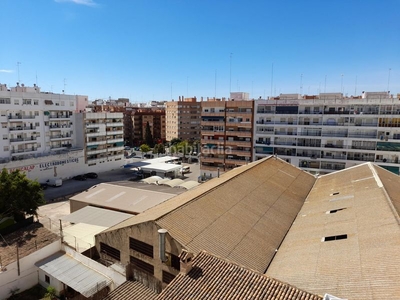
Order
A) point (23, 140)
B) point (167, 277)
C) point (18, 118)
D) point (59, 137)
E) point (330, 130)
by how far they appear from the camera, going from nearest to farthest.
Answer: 1. point (167, 277)
2. point (330, 130)
3. point (18, 118)
4. point (23, 140)
5. point (59, 137)

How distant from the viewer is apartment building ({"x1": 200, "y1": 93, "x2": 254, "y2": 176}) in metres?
58.8

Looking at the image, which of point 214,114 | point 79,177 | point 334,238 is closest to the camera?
point 334,238

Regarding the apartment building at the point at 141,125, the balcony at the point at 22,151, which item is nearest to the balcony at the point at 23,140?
the balcony at the point at 22,151

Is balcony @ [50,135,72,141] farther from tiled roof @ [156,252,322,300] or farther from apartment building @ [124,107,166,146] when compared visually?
tiled roof @ [156,252,322,300]

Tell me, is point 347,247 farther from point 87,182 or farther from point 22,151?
point 22,151

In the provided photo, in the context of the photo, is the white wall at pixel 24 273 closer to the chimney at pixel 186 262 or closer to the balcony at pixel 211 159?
the chimney at pixel 186 262

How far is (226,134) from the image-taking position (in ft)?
199

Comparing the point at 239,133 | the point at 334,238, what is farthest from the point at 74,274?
the point at 239,133

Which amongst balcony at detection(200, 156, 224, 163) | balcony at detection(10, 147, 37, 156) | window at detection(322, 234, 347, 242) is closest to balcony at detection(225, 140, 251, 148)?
balcony at detection(200, 156, 224, 163)

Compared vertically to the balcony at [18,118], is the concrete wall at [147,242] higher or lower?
lower

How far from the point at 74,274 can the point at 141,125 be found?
101 m

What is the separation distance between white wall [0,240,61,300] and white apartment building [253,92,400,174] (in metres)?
42.2

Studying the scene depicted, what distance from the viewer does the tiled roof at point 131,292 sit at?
60.2ft

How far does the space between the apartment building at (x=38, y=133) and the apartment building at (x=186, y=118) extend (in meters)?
46.3
